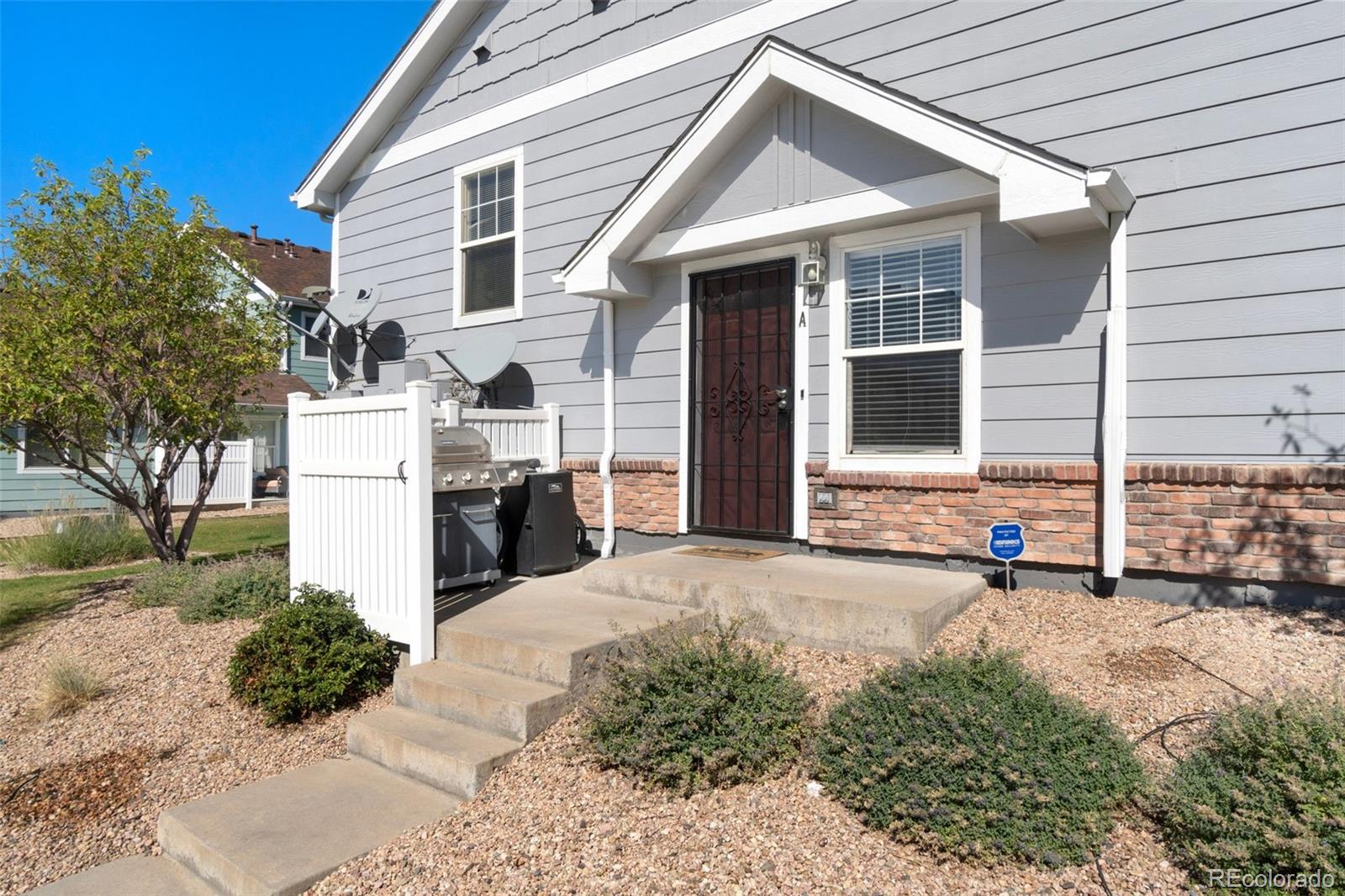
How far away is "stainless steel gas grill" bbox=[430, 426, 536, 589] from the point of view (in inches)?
221

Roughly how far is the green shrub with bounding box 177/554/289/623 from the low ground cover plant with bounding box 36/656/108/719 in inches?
42.2

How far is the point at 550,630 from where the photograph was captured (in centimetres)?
463

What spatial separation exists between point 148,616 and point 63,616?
888 millimetres

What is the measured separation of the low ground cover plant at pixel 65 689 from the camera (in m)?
4.93

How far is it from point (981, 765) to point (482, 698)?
92.6 inches

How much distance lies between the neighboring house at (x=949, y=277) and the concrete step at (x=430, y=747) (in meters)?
3.16

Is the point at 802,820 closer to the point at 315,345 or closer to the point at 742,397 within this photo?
the point at 742,397

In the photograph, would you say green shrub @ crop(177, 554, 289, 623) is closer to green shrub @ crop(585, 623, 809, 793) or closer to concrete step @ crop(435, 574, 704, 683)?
concrete step @ crop(435, 574, 704, 683)

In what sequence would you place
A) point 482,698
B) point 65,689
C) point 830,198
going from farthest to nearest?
1. point 830,198
2. point 65,689
3. point 482,698

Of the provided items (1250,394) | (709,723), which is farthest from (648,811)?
(1250,394)

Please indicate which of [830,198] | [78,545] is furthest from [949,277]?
[78,545]

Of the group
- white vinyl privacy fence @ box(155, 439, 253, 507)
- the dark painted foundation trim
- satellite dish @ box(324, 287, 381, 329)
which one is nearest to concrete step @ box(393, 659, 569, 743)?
the dark painted foundation trim

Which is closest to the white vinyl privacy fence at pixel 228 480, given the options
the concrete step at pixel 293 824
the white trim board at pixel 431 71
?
the white trim board at pixel 431 71

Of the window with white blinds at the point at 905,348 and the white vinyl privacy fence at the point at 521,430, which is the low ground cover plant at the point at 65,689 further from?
the window with white blinds at the point at 905,348
